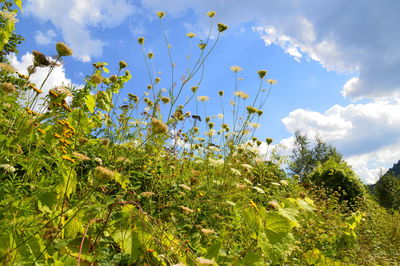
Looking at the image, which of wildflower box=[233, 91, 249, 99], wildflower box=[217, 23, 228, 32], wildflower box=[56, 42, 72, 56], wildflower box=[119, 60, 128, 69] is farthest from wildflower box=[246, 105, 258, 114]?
wildflower box=[56, 42, 72, 56]

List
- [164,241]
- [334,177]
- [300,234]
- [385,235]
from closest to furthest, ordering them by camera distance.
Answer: [164,241], [300,234], [385,235], [334,177]

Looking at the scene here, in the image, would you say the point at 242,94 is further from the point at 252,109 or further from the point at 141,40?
the point at 141,40

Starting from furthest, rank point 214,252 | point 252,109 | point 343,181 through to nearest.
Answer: point 343,181
point 252,109
point 214,252

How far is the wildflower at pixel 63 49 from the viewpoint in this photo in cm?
168

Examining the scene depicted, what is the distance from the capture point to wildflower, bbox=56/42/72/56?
5.51 ft

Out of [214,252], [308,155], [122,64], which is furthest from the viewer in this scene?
[308,155]

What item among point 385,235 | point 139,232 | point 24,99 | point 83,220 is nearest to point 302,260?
point 139,232

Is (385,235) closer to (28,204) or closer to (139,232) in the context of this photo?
(139,232)

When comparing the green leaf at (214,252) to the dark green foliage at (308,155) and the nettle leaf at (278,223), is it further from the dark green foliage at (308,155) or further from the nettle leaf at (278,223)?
the dark green foliage at (308,155)

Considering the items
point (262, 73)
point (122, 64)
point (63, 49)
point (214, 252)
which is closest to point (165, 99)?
point (122, 64)

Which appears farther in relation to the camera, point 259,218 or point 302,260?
point 302,260

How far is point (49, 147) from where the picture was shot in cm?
153

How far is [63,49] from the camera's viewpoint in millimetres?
1693

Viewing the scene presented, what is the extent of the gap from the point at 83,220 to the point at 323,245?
247 cm
